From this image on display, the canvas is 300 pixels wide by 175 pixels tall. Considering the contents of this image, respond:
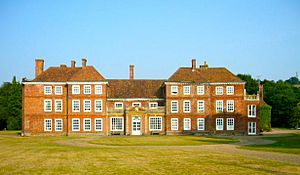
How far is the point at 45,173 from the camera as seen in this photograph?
1736cm

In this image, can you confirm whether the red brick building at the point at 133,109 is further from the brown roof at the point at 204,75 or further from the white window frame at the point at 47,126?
the brown roof at the point at 204,75

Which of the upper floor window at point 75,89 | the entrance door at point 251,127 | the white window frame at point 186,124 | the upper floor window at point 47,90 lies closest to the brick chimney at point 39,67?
the upper floor window at point 47,90

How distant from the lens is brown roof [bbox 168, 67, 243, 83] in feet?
200

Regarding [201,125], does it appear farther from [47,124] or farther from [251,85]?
[251,85]

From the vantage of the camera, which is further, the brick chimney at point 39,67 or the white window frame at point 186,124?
the brick chimney at point 39,67

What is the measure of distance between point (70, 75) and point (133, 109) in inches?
453

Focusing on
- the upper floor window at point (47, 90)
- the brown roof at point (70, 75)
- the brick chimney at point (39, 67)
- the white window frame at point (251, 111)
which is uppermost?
the brick chimney at point (39, 67)

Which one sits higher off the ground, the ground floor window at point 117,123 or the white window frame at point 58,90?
the white window frame at point 58,90

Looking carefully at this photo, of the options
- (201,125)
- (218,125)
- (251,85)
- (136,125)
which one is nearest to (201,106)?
(201,125)

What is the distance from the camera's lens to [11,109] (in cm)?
8681

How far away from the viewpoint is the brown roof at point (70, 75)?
59.9 m

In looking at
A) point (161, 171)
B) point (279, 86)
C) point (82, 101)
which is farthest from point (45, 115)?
point (279, 86)

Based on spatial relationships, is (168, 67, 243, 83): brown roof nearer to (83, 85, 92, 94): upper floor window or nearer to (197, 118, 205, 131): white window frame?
(197, 118, 205, 131): white window frame

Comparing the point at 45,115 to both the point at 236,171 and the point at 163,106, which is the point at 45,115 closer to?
the point at 163,106
